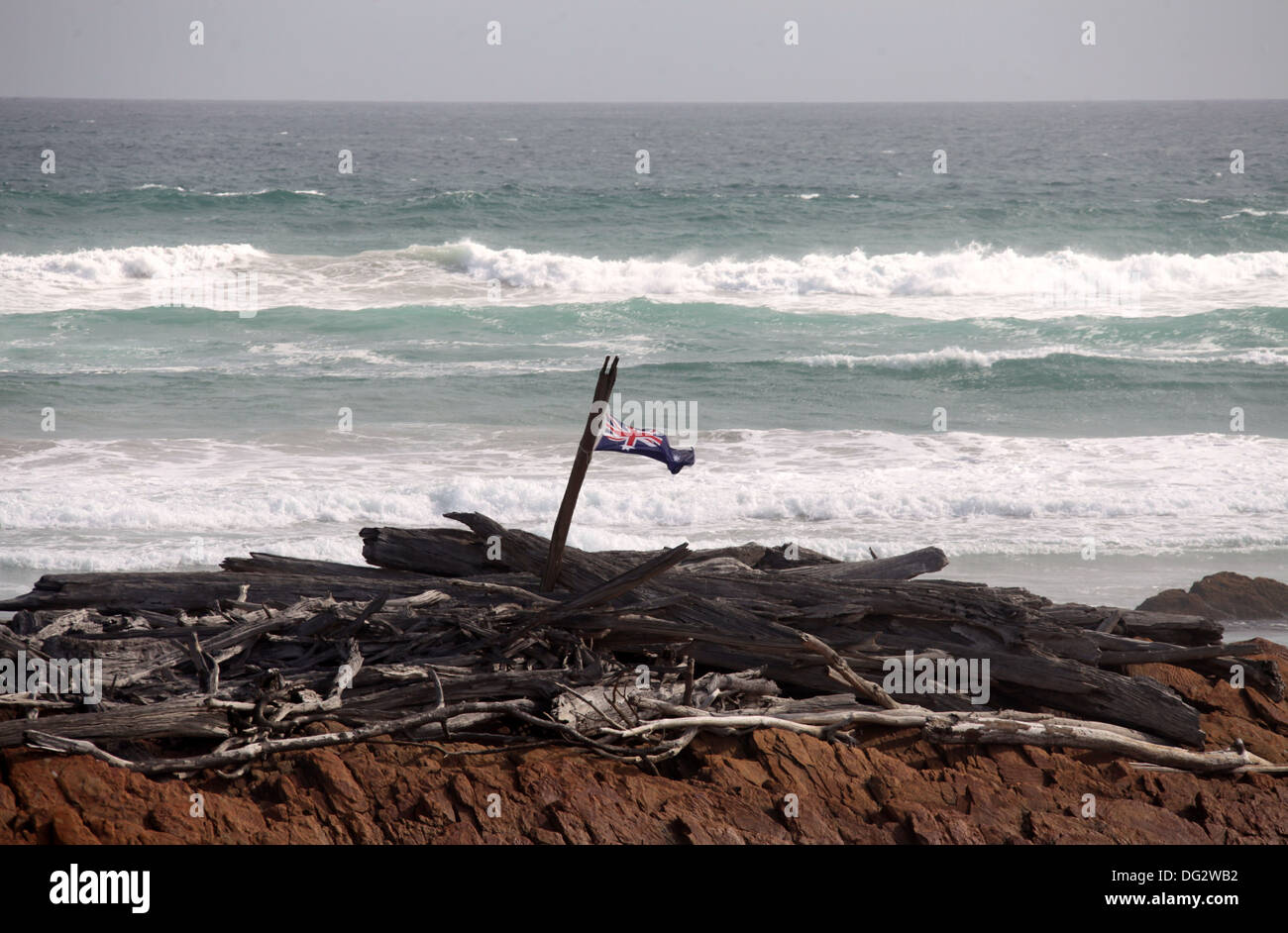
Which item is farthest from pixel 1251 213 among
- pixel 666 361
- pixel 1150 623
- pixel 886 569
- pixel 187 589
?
pixel 187 589

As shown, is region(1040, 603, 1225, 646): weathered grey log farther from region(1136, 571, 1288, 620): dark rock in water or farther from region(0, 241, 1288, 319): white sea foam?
region(0, 241, 1288, 319): white sea foam

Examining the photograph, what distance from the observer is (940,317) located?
28.1 metres

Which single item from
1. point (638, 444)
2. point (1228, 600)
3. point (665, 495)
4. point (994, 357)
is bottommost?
point (1228, 600)

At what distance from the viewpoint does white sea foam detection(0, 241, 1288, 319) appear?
29.4 m

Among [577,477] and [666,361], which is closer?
[577,477]

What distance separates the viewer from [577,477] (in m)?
5.64

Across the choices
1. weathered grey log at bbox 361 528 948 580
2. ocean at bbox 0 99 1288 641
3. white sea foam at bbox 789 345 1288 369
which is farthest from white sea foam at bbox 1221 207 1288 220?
weathered grey log at bbox 361 528 948 580

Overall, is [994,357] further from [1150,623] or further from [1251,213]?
[1251,213]

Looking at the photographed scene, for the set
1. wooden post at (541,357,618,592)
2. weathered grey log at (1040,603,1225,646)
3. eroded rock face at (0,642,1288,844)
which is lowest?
eroded rock face at (0,642,1288,844)

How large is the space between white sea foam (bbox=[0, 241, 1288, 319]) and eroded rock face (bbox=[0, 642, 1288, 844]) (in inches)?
952

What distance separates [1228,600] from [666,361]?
14694 millimetres

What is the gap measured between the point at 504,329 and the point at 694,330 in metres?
4.38

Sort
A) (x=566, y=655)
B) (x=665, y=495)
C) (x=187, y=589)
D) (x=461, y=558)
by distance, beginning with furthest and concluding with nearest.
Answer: (x=665, y=495) < (x=461, y=558) < (x=187, y=589) < (x=566, y=655)

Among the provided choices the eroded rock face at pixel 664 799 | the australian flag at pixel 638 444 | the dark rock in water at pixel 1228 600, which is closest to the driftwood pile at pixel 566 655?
the eroded rock face at pixel 664 799
